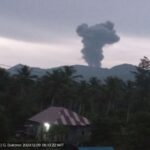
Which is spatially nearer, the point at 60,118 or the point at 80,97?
the point at 60,118

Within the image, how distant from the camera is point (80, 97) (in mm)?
76875

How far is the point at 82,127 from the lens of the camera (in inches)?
2255

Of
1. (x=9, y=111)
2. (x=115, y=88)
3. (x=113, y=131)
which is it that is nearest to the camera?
(x=113, y=131)

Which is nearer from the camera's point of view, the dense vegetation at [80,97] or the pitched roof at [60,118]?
the pitched roof at [60,118]

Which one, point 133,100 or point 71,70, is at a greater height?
point 71,70

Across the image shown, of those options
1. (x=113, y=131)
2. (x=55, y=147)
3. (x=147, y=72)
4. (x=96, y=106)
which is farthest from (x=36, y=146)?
(x=147, y=72)

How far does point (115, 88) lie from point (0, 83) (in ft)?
71.5

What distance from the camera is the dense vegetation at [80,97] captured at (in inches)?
2263

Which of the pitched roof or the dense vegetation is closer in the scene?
the pitched roof

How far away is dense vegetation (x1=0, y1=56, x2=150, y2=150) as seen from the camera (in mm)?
57469

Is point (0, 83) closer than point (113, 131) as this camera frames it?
No

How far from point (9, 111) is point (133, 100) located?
30533 millimetres

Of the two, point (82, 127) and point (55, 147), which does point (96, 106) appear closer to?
point (82, 127)

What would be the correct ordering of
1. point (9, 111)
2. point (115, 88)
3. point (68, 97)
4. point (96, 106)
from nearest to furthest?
point (9, 111) → point (68, 97) → point (115, 88) → point (96, 106)
